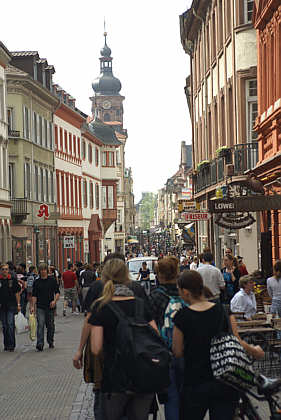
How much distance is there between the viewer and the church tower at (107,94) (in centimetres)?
16800

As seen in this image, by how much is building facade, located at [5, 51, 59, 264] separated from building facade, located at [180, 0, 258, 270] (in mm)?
9036

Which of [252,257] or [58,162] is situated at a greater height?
[58,162]

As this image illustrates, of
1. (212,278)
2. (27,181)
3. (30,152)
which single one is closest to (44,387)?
(212,278)

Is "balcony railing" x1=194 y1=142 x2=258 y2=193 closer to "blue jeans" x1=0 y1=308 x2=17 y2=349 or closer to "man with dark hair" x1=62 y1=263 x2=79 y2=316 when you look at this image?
"man with dark hair" x1=62 y1=263 x2=79 y2=316

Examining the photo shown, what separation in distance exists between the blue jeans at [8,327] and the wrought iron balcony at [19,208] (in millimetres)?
28096

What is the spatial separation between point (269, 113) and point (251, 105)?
7.78 meters

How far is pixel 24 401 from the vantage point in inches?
430

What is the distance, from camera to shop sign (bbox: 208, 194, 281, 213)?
16906 mm

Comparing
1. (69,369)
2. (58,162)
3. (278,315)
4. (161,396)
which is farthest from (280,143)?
(58,162)

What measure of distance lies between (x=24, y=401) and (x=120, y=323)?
4.83 metres

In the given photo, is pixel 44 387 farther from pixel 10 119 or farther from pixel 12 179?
pixel 10 119

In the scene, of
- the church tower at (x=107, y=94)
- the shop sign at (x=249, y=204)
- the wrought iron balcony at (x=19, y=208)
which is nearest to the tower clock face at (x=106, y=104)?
the church tower at (x=107, y=94)

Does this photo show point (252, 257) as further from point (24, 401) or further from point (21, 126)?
point (21, 126)

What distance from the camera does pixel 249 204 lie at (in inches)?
677
